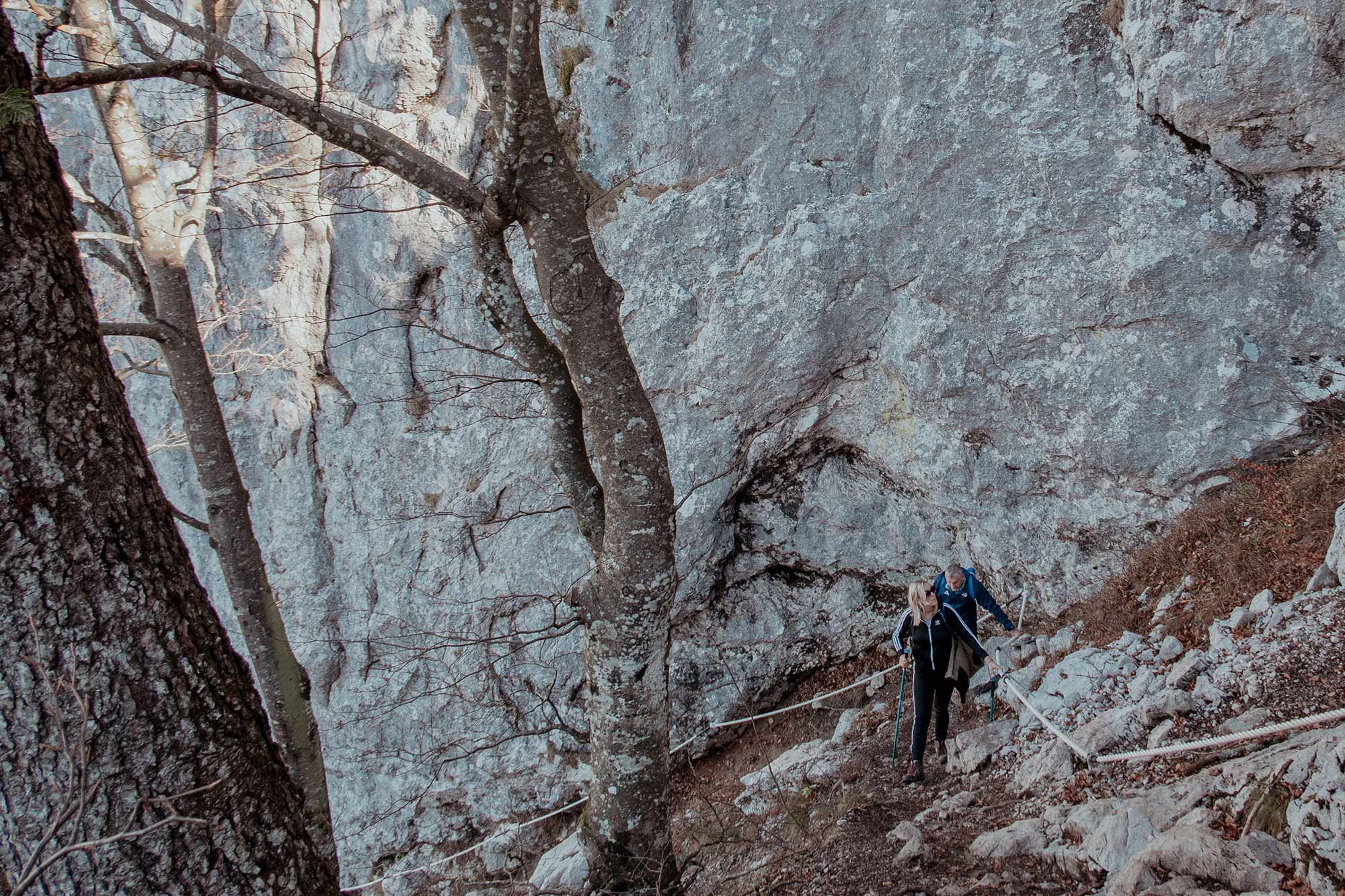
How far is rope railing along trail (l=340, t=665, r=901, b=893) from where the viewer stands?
826 centimetres

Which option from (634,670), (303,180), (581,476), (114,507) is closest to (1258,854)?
(634,670)

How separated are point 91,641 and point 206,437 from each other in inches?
150

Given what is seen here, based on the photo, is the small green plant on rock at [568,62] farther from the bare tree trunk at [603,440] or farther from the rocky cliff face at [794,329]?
the bare tree trunk at [603,440]

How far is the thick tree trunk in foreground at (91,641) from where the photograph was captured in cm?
183

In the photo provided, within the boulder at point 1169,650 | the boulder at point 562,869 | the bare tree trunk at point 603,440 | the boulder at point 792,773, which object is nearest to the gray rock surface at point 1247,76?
the boulder at point 1169,650

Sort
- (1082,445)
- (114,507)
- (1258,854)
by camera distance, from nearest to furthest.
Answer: (114,507), (1258,854), (1082,445)

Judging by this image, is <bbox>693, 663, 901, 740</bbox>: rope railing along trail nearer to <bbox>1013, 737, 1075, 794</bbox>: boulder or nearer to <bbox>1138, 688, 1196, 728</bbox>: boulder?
<bbox>1013, 737, 1075, 794</bbox>: boulder

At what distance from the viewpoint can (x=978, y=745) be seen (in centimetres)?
558

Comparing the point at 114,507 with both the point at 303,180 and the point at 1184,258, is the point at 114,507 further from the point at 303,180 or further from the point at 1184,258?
the point at 303,180

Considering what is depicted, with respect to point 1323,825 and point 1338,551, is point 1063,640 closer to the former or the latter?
point 1338,551

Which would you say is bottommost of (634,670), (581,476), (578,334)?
(634,670)

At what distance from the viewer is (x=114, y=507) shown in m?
1.99

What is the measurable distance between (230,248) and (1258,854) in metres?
12.8

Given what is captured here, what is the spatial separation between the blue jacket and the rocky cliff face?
6.23 feet
